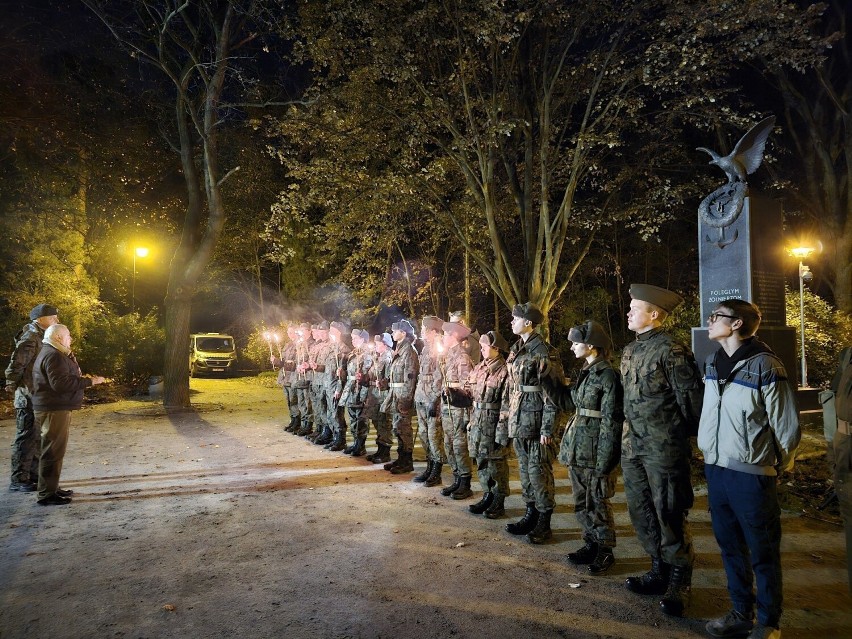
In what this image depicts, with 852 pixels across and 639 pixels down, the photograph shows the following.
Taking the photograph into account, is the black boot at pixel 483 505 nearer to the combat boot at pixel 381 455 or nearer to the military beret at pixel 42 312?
the combat boot at pixel 381 455

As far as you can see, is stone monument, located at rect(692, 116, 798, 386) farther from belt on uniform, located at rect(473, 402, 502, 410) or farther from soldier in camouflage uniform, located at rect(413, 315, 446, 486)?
soldier in camouflage uniform, located at rect(413, 315, 446, 486)

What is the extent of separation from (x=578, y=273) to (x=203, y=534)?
18559 millimetres

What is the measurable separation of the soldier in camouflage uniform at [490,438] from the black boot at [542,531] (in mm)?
747

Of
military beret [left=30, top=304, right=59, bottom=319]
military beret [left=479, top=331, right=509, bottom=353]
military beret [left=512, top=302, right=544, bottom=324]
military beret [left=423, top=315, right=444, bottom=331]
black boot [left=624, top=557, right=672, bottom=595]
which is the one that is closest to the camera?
black boot [left=624, top=557, right=672, bottom=595]

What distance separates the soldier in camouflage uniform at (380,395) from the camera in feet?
29.2

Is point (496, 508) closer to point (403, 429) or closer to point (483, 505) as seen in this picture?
point (483, 505)

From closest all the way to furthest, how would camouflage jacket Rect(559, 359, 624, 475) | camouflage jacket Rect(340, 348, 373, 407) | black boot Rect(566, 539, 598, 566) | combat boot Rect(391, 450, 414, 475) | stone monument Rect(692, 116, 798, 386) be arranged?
camouflage jacket Rect(559, 359, 624, 475)
black boot Rect(566, 539, 598, 566)
stone monument Rect(692, 116, 798, 386)
combat boot Rect(391, 450, 414, 475)
camouflage jacket Rect(340, 348, 373, 407)

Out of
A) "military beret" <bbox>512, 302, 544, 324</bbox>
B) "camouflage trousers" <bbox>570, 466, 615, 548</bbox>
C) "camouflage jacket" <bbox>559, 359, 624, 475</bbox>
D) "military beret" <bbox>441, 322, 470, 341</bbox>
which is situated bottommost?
"camouflage trousers" <bbox>570, 466, 615, 548</bbox>

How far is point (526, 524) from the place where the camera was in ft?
18.4

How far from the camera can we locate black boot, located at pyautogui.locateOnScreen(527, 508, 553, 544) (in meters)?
5.36

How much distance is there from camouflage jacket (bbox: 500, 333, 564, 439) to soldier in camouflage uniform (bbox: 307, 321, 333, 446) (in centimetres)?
537

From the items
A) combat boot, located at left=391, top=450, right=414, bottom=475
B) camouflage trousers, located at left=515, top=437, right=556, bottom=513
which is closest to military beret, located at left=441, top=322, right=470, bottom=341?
camouflage trousers, located at left=515, top=437, right=556, bottom=513

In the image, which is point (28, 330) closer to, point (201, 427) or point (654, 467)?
point (201, 427)

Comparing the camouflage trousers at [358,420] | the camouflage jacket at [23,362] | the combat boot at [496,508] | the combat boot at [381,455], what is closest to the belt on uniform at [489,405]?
the combat boot at [496,508]
